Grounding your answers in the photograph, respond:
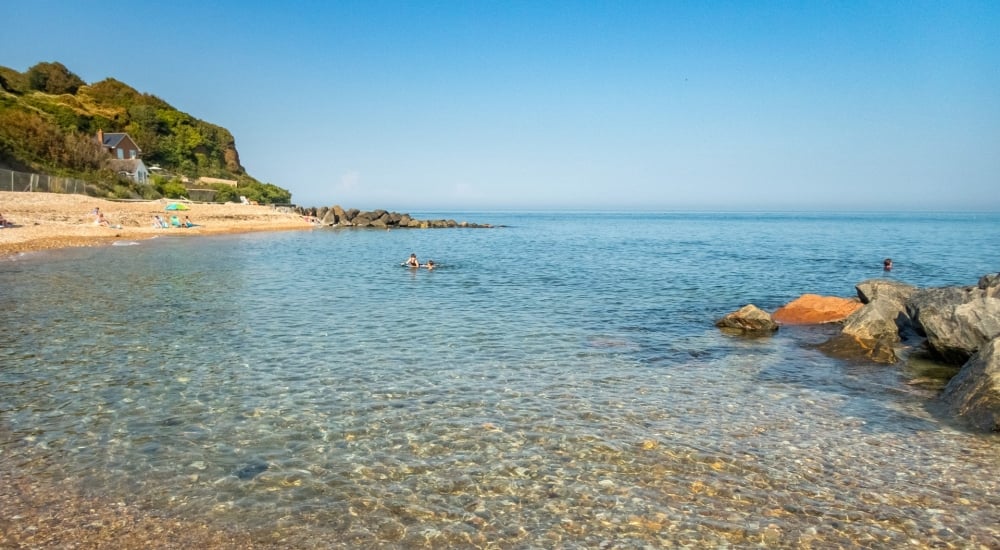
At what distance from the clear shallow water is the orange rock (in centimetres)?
143

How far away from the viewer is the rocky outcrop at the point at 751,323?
1847cm

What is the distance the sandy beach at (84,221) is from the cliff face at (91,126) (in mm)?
14172

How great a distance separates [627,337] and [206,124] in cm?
13618

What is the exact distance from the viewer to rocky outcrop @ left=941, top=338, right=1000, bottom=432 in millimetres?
10320

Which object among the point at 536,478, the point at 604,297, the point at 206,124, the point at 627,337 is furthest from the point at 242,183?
the point at 536,478

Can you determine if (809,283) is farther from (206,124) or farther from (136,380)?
(206,124)

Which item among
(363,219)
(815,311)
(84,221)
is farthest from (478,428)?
(363,219)

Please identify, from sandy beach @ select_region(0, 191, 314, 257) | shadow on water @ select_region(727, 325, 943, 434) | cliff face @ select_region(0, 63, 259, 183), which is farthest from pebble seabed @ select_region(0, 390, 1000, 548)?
cliff face @ select_region(0, 63, 259, 183)

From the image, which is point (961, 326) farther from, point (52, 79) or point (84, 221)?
point (52, 79)

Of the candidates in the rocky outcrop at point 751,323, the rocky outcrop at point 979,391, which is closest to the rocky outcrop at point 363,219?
the rocky outcrop at point 751,323

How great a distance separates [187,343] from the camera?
1571cm

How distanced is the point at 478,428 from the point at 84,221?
2154 inches

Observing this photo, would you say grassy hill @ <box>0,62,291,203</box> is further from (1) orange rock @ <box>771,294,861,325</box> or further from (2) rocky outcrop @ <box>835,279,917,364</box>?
(2) rocky outcrop @ <box>835,279,917,364</box>

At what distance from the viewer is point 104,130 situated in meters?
105
